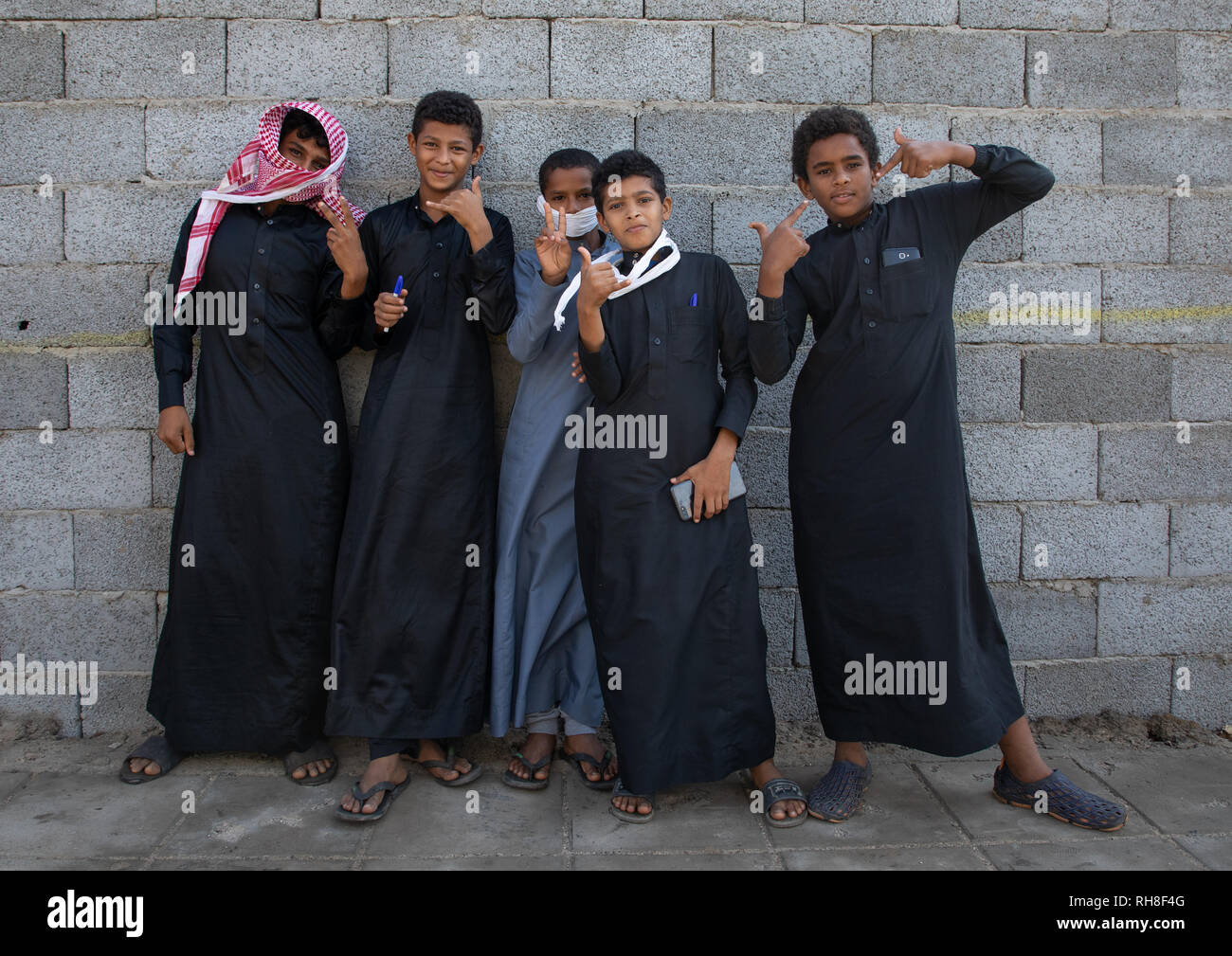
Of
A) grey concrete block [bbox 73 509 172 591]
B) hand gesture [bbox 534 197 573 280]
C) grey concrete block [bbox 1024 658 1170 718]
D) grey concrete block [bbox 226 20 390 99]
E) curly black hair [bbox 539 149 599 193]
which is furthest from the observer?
grey concrete block [bbox 1024 658 1170 718]

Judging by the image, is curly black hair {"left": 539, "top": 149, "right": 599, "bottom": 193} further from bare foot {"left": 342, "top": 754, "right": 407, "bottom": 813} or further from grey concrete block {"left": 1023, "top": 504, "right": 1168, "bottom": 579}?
grey concrete block {"left": 1023, "top": 504, "right": 1168, "bottom": 579}

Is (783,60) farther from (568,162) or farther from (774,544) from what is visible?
(774,544)

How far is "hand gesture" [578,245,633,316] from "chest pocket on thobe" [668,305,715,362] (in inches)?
11.1

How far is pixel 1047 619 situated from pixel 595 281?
2216 millimetres

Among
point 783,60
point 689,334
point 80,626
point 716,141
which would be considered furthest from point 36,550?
point 783,60

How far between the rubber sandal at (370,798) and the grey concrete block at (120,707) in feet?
3.28

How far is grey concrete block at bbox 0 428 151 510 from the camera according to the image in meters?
3.68

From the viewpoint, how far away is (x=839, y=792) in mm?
3137

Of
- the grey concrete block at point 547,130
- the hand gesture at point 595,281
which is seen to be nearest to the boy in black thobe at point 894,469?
the hand gesture at point 595,281

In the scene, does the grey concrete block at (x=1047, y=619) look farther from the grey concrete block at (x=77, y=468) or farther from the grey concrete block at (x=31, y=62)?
the grey concrete block at (x=31, y=62)

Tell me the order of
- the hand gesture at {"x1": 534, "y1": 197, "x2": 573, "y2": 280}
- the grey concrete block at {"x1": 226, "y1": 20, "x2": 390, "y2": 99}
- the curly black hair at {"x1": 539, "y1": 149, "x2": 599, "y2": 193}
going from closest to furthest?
the hand gesture at {"x1": 534, "y1": 197, "x2": 573, "y2": 280}
the curly black hair at {"x1": 539, "y1": 149, "x2": 599, "y2": 193}
the grey concrete block at {"x1": 226, "y1": 20, "x2": 390, "y2": 99}

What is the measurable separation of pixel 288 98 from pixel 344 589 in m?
1.76

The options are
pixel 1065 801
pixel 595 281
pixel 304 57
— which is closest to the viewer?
pixel 595 281

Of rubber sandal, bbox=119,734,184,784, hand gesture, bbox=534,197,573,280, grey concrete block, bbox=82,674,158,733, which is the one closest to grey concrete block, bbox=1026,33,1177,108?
hand gesture, bbox=534,197,573,280
